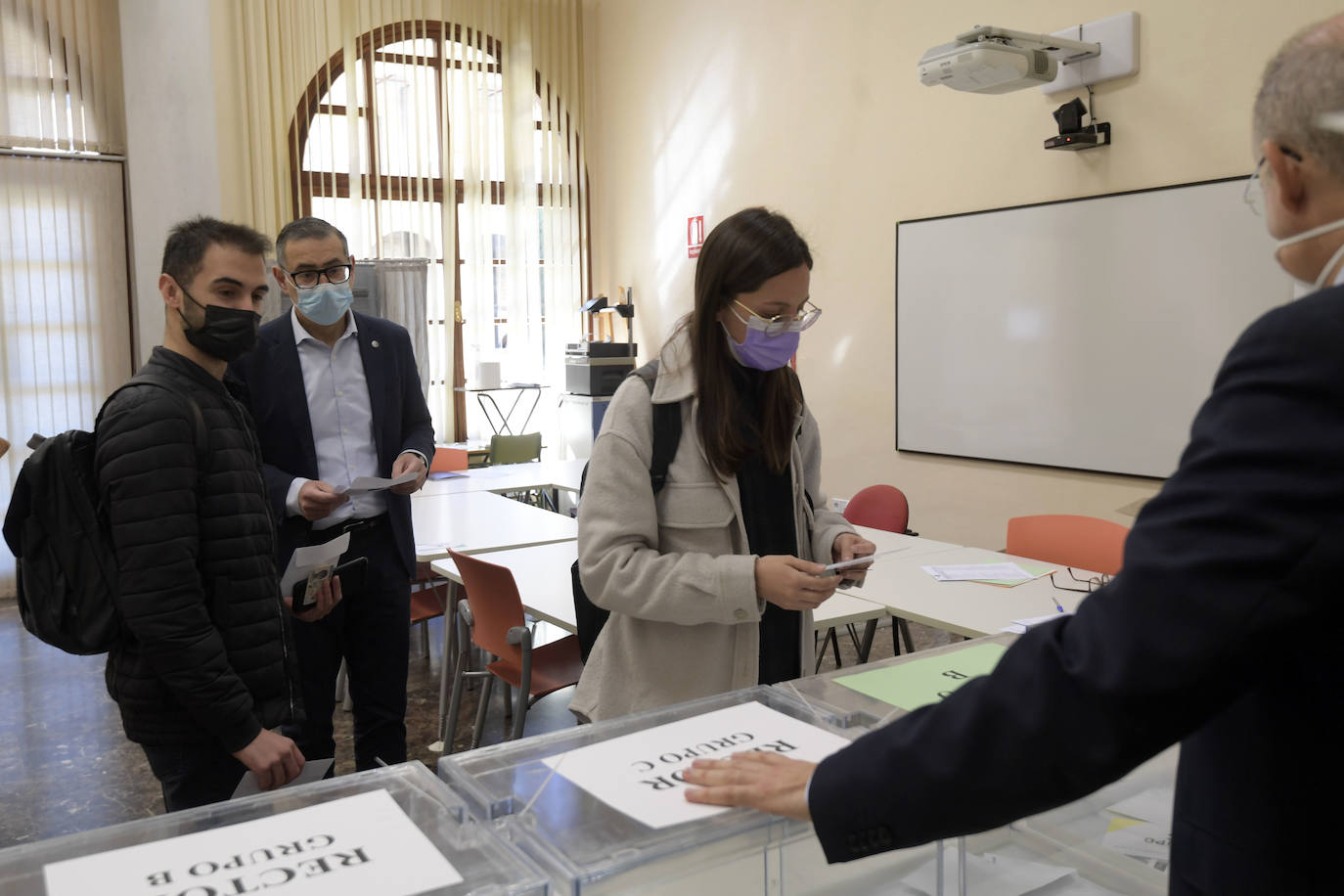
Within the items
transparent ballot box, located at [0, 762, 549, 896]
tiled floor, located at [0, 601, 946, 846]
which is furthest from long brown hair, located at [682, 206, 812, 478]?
tiled floor, located at [0, 601, 946, 846]

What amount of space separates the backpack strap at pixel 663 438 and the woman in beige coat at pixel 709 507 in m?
0.01

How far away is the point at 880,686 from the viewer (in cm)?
138

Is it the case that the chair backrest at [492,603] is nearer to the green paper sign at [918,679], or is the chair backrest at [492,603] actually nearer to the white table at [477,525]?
the white table at [477,525]

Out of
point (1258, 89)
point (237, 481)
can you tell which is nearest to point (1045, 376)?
point (237, 481)

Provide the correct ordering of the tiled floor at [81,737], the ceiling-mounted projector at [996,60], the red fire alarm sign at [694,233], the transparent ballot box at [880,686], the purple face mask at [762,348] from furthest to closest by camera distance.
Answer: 1. the red fire alarm sign at [694,233]
2. the ceiling-mounted projector at [996,60]
3. the tiled floor at [81,737]
4. the purple face mask at [762,348]
5. the transparent ballot box at [880,686]

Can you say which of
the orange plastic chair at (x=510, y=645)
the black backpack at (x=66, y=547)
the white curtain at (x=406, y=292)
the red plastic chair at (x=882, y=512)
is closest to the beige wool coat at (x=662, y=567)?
the black backpack at (x=66, y=547)

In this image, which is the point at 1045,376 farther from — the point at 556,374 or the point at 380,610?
the point at 556,374

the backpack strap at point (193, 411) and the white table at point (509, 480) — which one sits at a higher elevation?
the backpack strap at point (193, 411)

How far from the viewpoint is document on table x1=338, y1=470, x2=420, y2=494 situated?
98.7 inches

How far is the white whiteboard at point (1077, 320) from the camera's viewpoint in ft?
13.4

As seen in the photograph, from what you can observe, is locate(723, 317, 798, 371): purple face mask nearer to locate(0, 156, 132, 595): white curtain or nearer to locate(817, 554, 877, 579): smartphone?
locate(817, 554, 877, 579): smartphone

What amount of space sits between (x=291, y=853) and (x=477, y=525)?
11.3 ft

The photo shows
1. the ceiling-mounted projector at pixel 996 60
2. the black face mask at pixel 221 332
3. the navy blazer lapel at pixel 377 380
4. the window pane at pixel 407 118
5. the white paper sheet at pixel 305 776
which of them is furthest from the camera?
the window pane at pixel 407 118

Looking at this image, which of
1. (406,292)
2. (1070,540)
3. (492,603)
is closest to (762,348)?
(492,603)
